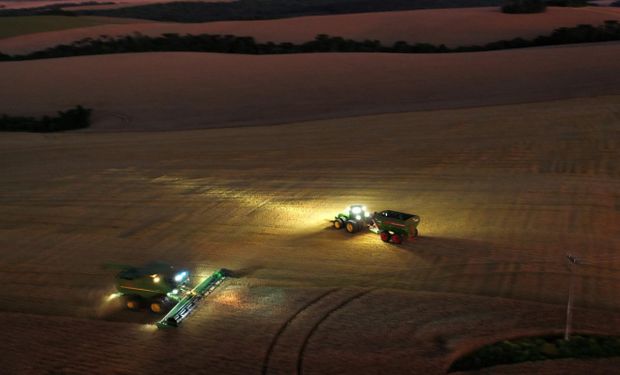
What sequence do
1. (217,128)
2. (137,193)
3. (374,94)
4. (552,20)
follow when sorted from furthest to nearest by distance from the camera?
1. (552,20)
2. (374,94)
3. (217,128)
4. (137,193)

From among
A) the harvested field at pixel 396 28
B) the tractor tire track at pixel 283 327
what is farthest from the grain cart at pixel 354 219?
the harvested field at pixel 396 28

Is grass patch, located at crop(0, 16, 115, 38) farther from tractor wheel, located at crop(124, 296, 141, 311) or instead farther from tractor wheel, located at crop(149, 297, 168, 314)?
tractor wheel, located at crop(149, 297, 168, 314)

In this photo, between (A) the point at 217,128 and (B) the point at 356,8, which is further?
(B) the point at 356,8

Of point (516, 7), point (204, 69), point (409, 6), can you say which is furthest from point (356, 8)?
point (204, 69)

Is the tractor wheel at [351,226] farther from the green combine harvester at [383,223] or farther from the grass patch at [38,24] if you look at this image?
the grass patch at [38,24]

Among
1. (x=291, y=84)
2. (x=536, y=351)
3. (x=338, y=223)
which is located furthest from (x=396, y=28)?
(x=536, y=351)

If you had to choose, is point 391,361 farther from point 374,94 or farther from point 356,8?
point 356,8

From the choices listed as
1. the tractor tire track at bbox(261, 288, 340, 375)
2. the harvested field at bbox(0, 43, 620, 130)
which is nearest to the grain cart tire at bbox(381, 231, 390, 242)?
the tractor tire track at bbox(261, 288, 340, 375)
